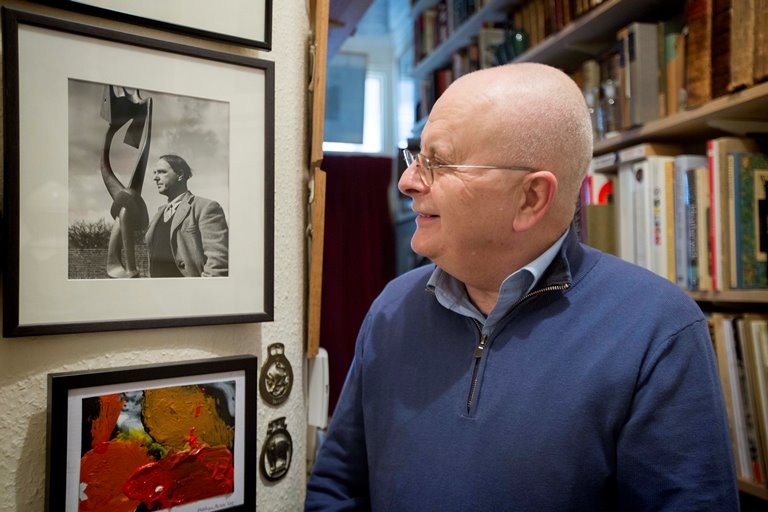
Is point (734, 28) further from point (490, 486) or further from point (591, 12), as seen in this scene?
point (490, 486)

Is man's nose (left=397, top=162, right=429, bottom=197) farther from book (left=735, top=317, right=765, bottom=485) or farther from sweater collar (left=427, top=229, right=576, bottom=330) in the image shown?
book (left=735, top=317, right=765, bottom=485)

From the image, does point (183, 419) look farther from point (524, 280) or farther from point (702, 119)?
point (702, 119)

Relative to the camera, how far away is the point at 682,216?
5.12ft

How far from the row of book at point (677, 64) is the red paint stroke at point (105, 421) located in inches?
57.8

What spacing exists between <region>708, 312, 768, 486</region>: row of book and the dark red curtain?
6.95 ft

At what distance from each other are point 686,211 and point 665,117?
29 centimetres

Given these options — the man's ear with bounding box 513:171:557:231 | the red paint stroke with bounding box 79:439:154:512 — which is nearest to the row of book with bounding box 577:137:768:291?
the man's ear with bounding box 513:171:557:231

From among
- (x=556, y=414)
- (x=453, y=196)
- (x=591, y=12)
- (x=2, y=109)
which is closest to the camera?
(x=2, y=109)

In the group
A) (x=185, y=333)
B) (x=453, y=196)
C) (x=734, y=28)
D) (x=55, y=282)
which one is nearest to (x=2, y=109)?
(x=55, y=282)

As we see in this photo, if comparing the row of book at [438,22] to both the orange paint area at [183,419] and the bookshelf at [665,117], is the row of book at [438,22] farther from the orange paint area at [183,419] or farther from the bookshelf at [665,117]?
the orange paint area at [183,419]

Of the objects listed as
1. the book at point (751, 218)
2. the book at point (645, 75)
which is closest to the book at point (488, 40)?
the book at point (645, 75)

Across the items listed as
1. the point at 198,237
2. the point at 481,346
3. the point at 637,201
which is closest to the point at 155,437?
the point at 198,237

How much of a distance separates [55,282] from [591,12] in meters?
1.75

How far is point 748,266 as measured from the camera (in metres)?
1.40
